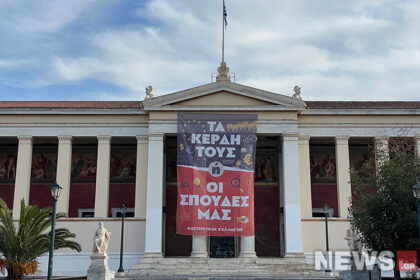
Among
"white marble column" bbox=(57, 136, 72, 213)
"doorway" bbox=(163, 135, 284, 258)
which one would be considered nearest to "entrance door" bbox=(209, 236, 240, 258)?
"doorway" bbox=(163, 135, 284, 258)

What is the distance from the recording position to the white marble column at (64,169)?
28828 mm

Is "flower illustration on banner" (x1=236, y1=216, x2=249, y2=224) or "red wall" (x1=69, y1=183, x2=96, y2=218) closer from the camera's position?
"flower illustration on banner" (x1=236, y1=216, x2=249, y2=224)

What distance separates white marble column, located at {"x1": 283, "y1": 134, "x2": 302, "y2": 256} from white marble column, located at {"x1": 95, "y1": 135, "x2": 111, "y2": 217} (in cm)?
949

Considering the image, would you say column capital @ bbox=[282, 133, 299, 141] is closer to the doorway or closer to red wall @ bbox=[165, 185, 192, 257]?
the doorway

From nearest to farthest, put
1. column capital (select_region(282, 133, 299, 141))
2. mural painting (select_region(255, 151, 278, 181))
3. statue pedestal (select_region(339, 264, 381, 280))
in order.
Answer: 1. statue pedestal (select_region(339, 264, 381, 280))
2. column capital (select_region(282, 133, 299, 141))
3. mural painting (select_region(255, 151, 278, 181))

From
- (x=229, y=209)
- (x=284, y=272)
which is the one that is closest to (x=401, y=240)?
(x=284, y=272)

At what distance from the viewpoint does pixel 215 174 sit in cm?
2777

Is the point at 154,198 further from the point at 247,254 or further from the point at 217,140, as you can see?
the point at 247,254

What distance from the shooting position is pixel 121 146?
32.4 metres

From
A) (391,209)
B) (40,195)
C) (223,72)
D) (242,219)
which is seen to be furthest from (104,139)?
(391,209)

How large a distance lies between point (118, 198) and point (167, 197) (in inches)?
113

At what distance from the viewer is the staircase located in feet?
82.8

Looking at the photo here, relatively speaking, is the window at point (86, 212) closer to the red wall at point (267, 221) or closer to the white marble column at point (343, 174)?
the red wall at point (267, 221)

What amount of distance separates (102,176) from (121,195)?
2877 mm
